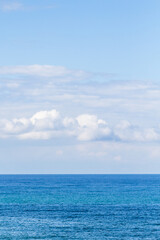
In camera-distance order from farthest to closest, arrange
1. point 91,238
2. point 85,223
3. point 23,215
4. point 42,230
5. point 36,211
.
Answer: point 36,211, point 23,215, point 85,223, point 42,230, point 91,238

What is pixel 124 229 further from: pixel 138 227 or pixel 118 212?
pixel 118 212

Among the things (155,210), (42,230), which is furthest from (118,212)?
(42,230)

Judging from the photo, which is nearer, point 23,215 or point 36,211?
point 23,215

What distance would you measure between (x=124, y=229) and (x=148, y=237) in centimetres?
552

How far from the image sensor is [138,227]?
63625mm

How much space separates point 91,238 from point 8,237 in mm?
10140

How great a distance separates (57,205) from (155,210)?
19.3 metres

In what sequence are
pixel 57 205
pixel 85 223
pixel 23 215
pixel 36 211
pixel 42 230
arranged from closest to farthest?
pixel 42 230 < pixel 85 223 < pixel 23 215 < pixel 36 211 < pixel 57 205

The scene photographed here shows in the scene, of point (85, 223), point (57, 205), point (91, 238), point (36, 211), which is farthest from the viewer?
point (57, 205)

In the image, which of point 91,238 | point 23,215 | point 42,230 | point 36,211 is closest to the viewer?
point 91,238

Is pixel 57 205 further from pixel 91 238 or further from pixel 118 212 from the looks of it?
pixel 91 238

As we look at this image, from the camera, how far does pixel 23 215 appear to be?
242 ft

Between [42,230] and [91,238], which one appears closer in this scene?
[91,238]

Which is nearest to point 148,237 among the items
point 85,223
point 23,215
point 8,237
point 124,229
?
point 124,229
